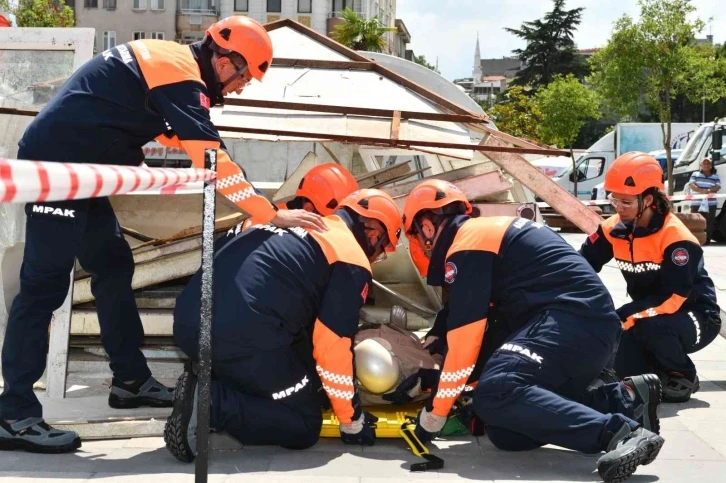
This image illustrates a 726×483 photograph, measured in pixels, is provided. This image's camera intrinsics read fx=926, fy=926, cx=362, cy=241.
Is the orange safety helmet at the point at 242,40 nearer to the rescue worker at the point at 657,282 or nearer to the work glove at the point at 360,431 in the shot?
the work glove at the point at 360,431

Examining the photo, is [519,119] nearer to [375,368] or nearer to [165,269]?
[165,269]

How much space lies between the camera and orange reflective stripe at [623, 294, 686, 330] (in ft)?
17.6

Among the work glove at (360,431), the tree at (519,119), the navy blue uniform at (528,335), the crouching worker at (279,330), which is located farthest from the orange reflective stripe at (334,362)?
the tree at (519,119)

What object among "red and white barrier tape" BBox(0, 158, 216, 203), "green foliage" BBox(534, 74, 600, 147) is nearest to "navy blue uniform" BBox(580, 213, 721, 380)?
"red and white barrier tape" BBox(0, 158, 216, 203)

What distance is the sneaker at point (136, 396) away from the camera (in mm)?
5027

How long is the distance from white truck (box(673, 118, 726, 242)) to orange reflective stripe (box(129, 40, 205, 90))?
1629 centimetres

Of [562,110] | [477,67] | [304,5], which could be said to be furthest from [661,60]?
[477,67]

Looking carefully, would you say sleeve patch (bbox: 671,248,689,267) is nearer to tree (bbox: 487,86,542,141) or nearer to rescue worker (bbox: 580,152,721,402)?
rescue worker (bbox: 580,152,721,402)

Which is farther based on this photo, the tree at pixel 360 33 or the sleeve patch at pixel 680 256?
the tree at pixel 360 33

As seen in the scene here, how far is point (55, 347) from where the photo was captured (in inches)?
206

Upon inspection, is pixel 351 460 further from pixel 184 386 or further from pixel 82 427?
pixel 82 427

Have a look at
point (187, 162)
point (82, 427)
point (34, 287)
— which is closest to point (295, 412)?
point (82, 427)

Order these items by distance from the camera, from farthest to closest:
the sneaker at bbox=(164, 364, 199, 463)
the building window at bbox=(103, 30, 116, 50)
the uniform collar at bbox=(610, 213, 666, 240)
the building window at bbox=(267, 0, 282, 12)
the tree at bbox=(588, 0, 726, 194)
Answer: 1. the building window at bbox=(103, 30, 116, 50)
2. the building window at bbox=(267, 0, 282, 12)
3. the tree at bbox=(588, 0, 726, 194)
4. the uniform collar at bbox=(610, 213, 666, 240)
5. the sneaker at bbox=(164, 364, 199, 463)

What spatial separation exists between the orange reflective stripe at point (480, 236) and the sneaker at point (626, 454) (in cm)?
99
